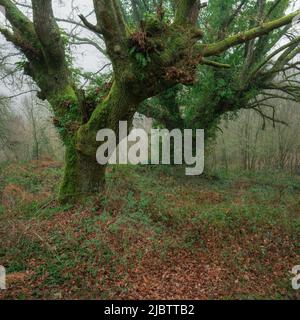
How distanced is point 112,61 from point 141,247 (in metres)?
4.28

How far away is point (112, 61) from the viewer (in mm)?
6418

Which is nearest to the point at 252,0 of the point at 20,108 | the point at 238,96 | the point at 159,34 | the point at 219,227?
the point at 238,96

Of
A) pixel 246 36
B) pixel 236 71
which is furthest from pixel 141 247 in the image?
pixel 236 71

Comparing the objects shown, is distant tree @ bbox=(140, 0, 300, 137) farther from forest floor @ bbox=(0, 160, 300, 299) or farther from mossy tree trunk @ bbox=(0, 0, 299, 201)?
mossy tree trunk @ bbox=(0, 0, 299, 201)

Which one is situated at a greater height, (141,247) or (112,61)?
(112,61)

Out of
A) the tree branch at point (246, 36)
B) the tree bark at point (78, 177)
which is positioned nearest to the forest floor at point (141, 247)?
the tree bark at point (78, 177)

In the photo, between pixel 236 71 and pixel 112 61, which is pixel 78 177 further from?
pixel 236 71

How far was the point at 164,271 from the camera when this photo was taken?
227 inches

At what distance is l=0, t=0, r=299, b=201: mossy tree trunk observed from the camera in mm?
6039

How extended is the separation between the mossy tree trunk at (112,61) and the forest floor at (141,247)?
3.77 ft

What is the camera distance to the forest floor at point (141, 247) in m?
5.21

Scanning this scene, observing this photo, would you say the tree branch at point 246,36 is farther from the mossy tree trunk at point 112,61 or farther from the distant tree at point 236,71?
the distant tree at point 236,71
